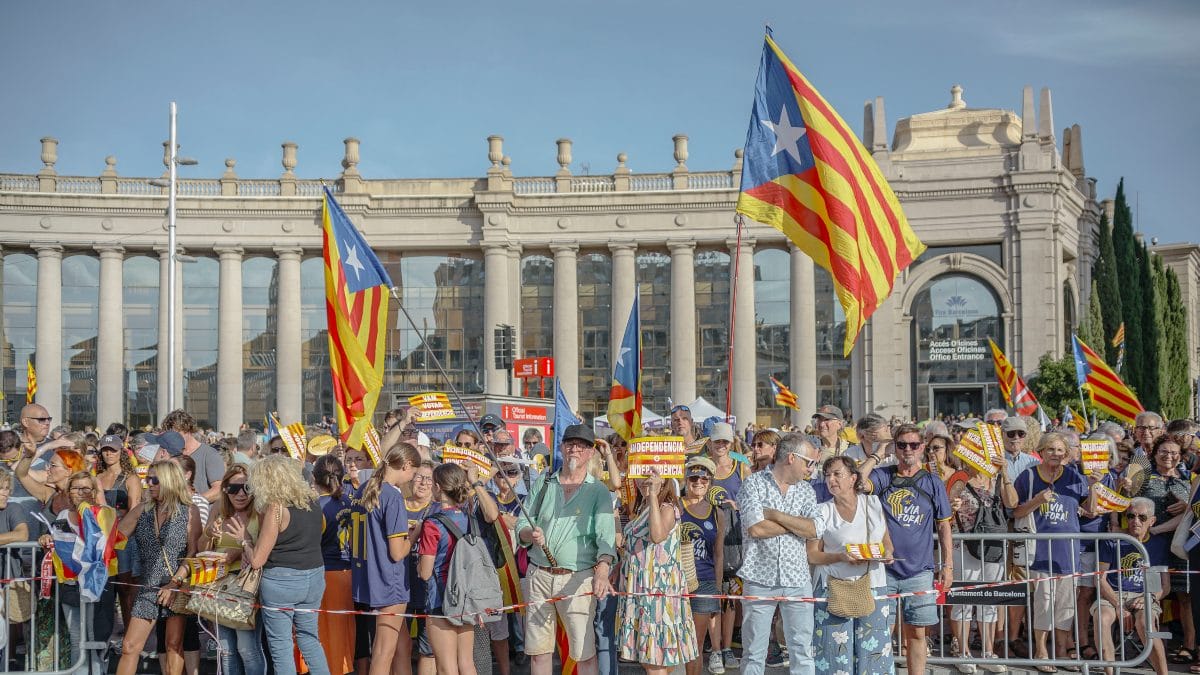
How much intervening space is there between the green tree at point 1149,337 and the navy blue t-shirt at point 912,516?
48.7m

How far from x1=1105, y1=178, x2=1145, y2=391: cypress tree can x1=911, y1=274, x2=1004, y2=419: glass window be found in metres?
10.2

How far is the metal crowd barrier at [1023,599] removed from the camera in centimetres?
1010

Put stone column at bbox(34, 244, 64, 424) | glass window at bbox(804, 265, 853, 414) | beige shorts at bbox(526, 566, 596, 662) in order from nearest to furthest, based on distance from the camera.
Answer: beige shorts at bbox(526, 566, 596, 662) → stone column at bbox(34, 244, 64, 424) → glass window at bbox(804, 265, 853, 414)

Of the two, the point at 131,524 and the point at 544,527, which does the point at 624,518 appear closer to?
the point at 544,527

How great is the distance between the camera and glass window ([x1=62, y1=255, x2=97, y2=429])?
49.6m

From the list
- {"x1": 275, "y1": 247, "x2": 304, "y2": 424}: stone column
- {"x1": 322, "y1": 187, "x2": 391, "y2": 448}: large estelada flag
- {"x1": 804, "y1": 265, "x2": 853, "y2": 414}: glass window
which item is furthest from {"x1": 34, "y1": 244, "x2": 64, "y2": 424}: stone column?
{"x1": 322, "y1": 187, "x2": 391, "y2": 448}: large estelada flag

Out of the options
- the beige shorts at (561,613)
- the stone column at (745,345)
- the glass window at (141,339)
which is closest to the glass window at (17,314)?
the glass window at (141,339)

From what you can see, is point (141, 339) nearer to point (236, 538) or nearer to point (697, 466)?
point (236, 538)

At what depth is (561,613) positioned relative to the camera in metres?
9.29

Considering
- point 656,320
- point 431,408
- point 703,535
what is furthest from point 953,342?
point 703,535

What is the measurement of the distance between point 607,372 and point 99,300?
2017 cm

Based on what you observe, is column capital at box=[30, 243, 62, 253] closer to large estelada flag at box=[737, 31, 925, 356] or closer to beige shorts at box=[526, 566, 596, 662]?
large estelada flag at box=[737, 31, 925, 356]

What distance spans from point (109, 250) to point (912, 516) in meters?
45.2

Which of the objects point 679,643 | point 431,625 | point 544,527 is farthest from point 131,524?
point 679,643
